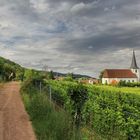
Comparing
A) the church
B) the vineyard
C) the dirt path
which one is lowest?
the dirt path

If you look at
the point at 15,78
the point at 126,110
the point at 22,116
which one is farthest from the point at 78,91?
the point at 15,78

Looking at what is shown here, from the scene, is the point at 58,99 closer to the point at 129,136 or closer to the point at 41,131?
the point at 41,131

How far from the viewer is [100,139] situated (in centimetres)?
1227

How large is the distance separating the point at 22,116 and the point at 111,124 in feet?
23.8

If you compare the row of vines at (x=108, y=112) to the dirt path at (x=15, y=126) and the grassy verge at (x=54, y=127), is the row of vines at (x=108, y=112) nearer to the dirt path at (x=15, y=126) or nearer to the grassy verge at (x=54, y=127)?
the grassy verge at (x=54, y=127)

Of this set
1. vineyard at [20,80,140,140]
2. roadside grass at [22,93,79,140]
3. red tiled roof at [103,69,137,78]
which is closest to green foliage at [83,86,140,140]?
vineyard at [20,80,140,140]

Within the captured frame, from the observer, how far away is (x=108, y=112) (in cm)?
1262

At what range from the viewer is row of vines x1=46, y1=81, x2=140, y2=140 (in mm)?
10977

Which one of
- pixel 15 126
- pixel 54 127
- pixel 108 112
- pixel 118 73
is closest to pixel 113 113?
pixel 108 112

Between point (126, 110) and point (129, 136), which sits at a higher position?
point (126, 110)

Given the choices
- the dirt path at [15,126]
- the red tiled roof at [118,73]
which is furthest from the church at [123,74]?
the dirt path at [15,126]

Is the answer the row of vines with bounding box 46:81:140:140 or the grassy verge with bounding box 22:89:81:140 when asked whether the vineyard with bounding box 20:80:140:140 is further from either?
the grassy verge with bounding box 22:89:81:140

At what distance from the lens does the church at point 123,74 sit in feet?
554

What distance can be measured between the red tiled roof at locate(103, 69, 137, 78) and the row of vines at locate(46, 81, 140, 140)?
152874 millimetres
